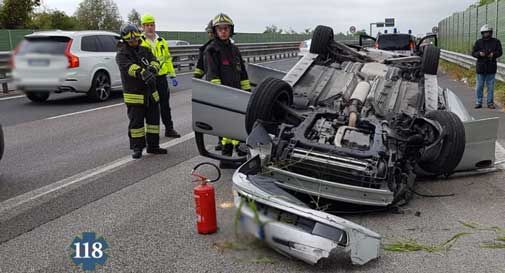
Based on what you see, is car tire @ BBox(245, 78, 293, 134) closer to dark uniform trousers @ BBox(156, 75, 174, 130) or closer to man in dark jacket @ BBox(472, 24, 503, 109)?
dark uniform trousers @ BBox(156, 75, 174, 130)

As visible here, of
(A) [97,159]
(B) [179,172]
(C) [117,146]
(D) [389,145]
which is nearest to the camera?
(D) [389,145]

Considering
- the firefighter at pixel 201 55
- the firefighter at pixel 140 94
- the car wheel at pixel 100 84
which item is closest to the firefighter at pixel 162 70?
the car wheel at pixel 100 84

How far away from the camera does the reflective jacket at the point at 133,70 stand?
6052mm

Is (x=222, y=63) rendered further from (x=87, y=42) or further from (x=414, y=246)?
(x=414, y=246)

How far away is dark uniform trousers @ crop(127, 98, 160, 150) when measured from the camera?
641 centimetres

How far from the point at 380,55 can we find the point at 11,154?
5426 millimetres

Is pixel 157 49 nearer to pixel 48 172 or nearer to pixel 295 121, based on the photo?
pixel 48 172

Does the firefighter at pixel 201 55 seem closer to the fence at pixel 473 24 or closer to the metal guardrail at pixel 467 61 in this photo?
the metal guardrail at pixel 467 61

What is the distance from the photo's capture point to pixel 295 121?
504 centimetres

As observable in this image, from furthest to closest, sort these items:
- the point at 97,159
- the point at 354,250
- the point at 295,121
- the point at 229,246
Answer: the point at 97,159, the point at 295,121, the point at 229,246, the point at 354,250

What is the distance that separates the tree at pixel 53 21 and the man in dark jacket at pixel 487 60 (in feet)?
33.3

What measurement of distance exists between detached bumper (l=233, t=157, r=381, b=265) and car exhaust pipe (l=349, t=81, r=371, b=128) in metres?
1.47

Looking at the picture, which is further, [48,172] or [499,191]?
[48,172]

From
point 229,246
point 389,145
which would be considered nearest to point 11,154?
point 229,246
